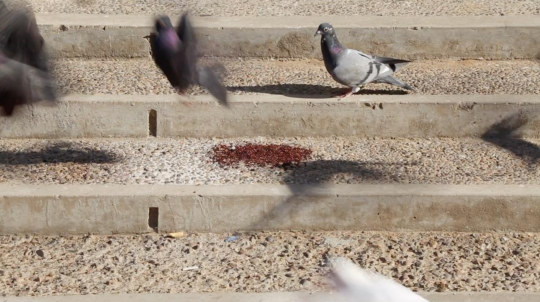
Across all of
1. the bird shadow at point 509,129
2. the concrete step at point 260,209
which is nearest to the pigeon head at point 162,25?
the concrete step at point 260,209

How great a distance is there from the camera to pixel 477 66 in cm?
711

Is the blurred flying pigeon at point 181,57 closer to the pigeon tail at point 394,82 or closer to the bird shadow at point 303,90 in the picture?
the bird shadow at point 303,90

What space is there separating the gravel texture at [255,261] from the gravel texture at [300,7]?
3192mm

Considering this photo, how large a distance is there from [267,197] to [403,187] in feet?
2.51

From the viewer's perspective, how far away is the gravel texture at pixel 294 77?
6441mm

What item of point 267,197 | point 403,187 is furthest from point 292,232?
point 403,187

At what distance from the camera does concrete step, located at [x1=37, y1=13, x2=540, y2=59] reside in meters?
7.17

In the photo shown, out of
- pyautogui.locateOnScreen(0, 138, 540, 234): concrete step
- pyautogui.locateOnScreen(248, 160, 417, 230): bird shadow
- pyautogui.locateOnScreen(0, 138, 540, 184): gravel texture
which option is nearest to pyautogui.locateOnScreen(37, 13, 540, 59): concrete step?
pyautogui.locateOnScreen(0, 138, 540, 184): gravel texture

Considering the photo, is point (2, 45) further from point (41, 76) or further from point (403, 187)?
point (403, 187)

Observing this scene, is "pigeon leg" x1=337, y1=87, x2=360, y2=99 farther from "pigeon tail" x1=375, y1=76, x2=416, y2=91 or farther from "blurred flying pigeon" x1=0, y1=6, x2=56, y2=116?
"blurred flying pigeon" x1=0, y1=6, x2=56, y2=116

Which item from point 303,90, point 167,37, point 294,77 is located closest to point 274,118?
point 303,90

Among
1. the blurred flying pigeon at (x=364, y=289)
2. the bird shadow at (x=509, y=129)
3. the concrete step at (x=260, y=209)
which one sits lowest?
the concrete step at (x=260, y=209)

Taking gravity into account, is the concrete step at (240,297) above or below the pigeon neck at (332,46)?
below

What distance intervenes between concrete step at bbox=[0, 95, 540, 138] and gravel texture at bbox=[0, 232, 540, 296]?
1270 millimetres
